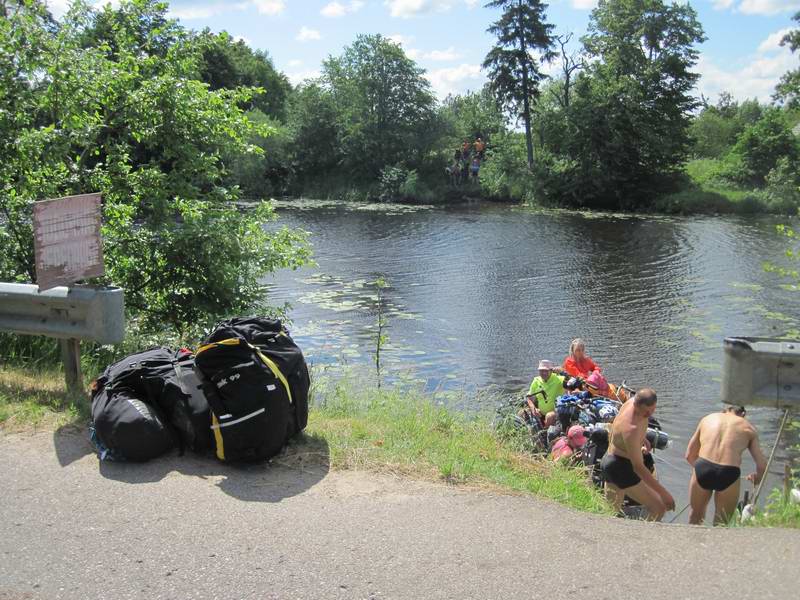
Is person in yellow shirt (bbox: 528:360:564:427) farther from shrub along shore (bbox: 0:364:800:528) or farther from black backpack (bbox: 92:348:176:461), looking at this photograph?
black backpack (bbox: 92:348:176:461)

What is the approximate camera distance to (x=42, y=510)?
416 centimetres

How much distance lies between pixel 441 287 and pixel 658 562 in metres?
16.6

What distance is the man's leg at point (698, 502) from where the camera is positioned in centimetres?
693

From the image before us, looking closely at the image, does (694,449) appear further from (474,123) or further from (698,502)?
(474,123)

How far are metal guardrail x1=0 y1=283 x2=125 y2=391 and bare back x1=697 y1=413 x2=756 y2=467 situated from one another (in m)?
5.09

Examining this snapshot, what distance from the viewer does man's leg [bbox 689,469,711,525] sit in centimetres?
693

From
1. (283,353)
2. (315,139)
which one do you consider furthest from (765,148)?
(283,353)

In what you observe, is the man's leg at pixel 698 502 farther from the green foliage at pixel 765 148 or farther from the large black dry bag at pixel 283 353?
the green foliage at pixel 765 148

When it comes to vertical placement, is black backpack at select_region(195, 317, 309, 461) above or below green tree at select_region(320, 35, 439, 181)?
below

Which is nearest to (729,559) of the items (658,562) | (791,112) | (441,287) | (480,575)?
(658,562)

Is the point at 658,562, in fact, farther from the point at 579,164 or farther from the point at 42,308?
the point at 579,164

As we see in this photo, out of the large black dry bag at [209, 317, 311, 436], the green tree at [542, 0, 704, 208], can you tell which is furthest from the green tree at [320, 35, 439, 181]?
the large black dry bag at [209, 317, 311, 436]

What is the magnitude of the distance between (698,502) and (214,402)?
456cm

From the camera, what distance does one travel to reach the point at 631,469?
22.1 feet
